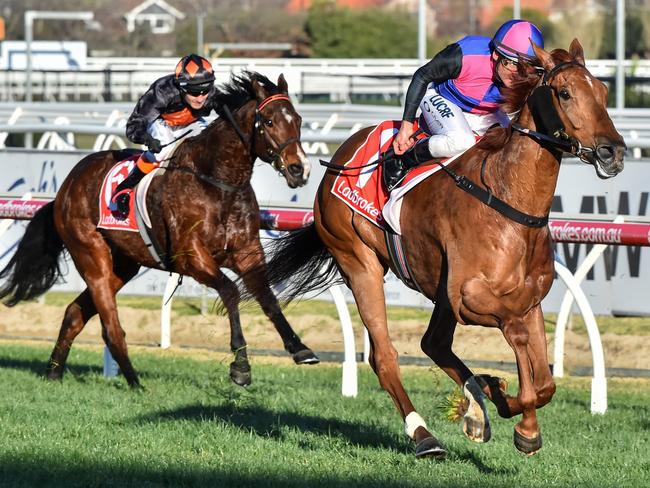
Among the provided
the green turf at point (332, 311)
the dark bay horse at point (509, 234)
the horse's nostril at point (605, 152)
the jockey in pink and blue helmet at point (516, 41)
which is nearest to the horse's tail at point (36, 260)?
the green turf at point (332, 311)

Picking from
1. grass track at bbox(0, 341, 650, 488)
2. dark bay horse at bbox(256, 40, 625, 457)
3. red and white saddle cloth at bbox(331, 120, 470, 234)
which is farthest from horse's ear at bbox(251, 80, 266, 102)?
dark bay horse at bbox(256, 40, 625, 457)

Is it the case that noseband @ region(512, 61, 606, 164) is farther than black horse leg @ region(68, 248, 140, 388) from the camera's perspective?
No

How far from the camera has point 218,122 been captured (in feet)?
25.1

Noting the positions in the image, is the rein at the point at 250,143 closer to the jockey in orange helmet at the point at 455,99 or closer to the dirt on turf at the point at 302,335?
the jockey in orange helmet at the point at 455,99

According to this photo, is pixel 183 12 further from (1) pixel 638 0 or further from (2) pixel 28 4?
(1) pixel 638 0

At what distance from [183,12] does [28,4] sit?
17.7 meters

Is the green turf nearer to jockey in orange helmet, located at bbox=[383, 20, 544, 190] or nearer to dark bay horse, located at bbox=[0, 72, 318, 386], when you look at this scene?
dark bay horse, located at bbox=[0, 72, 318, 386]

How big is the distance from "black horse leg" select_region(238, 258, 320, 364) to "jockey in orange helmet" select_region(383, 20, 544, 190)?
134 centimetres

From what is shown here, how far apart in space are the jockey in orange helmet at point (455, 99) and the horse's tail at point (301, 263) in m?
0.84

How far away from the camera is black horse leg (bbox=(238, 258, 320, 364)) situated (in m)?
6.74

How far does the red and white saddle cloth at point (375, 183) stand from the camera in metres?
5.62

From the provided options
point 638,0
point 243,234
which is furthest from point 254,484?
point 638,0

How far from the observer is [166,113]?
7.90 metres

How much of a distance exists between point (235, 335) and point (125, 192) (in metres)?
1.45
